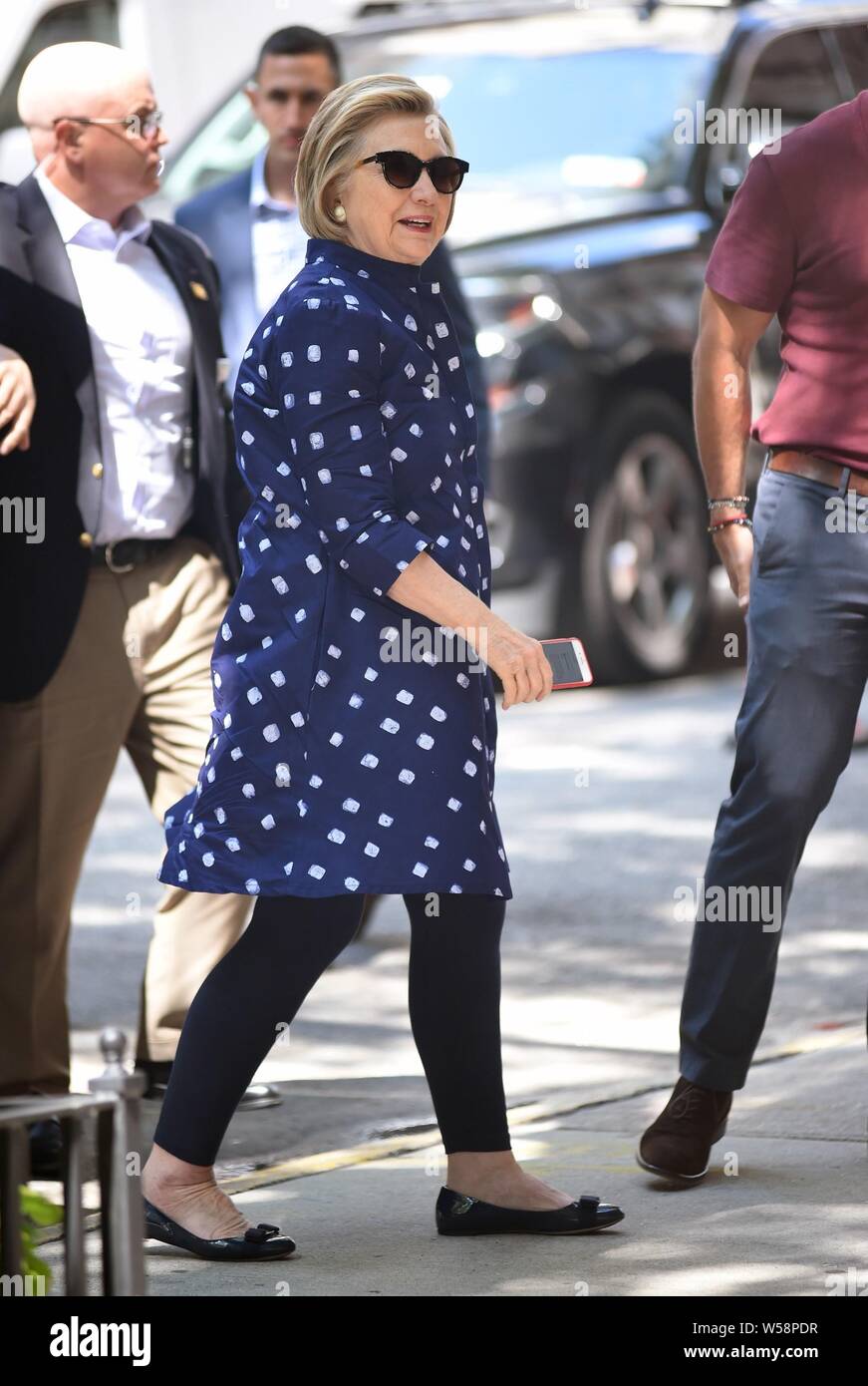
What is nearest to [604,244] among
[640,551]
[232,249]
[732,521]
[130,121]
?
[640,551]

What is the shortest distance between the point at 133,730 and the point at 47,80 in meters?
1.31

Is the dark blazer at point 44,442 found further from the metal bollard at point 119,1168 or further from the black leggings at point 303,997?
the metal bollard at point 119,1168

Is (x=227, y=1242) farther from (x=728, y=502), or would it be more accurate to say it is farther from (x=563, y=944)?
(x=563, y=944)

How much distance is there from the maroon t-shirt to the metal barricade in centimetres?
206

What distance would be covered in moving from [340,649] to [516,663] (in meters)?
0.33

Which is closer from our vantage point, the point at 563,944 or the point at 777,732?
the point at 777,732

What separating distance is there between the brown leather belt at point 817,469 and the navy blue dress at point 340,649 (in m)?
0.71

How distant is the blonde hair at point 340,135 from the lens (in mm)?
4371

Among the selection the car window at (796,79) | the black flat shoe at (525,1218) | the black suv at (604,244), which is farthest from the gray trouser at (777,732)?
the car window at (796,79)

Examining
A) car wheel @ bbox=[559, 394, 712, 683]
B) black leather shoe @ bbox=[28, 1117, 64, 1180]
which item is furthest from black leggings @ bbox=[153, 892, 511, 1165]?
car wheel @ bbox=[559, 394, 712, 683]

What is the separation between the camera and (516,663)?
4.17 metres

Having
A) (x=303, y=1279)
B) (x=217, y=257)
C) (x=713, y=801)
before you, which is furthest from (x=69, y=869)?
(x=713, y=801)

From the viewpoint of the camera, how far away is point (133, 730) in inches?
222

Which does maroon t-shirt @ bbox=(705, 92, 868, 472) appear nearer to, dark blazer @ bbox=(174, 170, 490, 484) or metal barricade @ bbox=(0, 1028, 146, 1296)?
dark blazer @ bbox=(174, 170, 490, 484)
